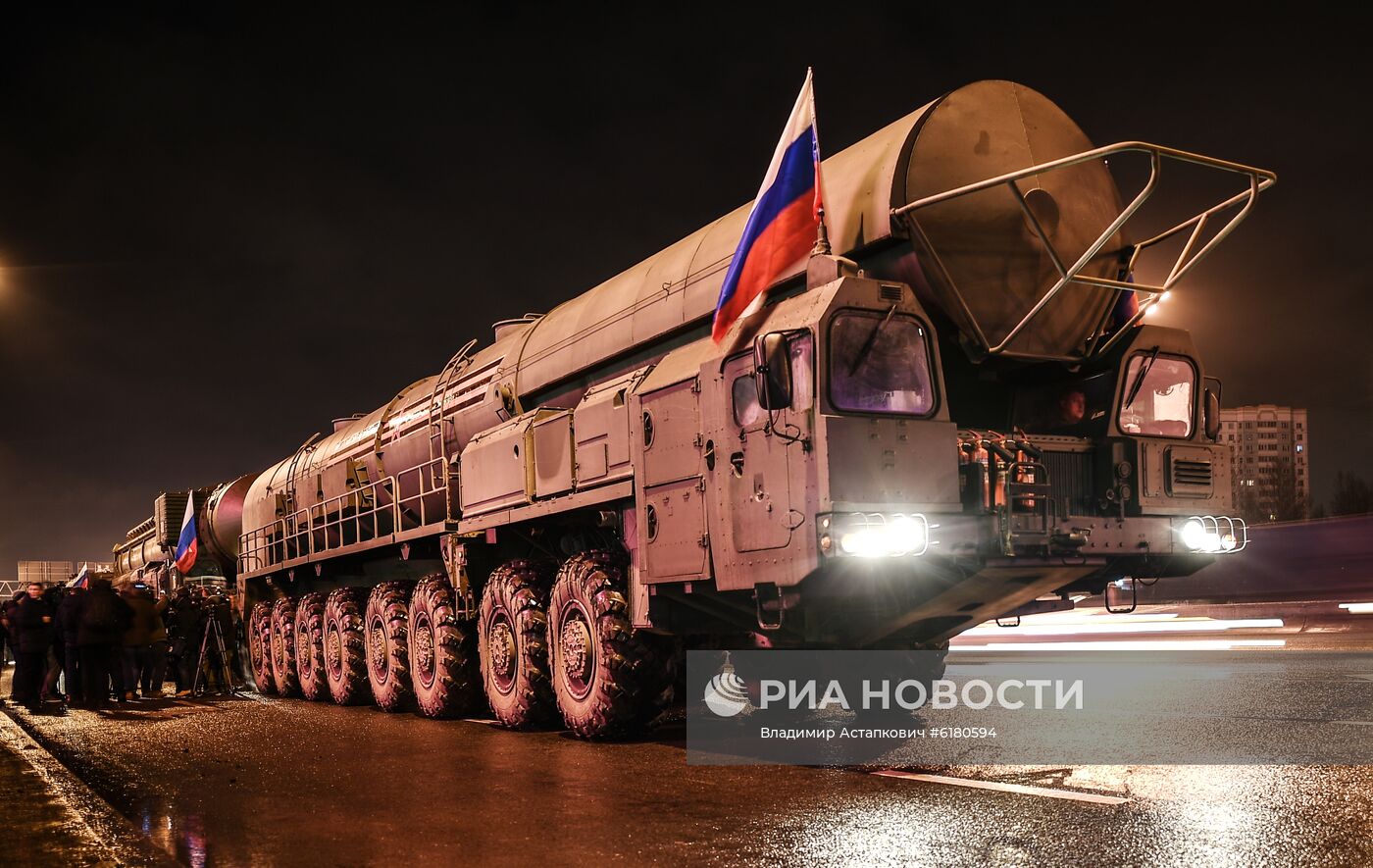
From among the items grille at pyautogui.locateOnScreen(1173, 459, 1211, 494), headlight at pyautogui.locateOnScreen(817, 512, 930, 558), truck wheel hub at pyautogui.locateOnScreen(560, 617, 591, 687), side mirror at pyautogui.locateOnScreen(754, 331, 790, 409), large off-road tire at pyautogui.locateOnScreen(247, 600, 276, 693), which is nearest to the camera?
headlight at pyautogui.locateOnScreen(817, 512, 930, 558)

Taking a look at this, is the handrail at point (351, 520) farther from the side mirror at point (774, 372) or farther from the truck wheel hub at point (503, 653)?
the side mirror at point (774, 372)

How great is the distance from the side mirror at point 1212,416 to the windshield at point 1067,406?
3.14 feet

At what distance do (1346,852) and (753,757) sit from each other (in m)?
4.10

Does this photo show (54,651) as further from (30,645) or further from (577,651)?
(577,651)

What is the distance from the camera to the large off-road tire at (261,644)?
1875 cm

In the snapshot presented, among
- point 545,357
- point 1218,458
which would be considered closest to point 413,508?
point 545,357

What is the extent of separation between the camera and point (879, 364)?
7.44 meters

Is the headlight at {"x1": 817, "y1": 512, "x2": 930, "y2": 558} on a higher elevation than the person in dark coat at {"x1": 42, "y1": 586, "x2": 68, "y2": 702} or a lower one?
higher

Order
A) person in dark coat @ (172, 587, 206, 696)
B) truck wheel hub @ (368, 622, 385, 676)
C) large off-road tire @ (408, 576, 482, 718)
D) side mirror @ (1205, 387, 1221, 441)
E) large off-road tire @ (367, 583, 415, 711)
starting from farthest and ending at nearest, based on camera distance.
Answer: person in dark coat @ (172, 587, 206, 696)
truck wheel hub @ (368, 622, 385, 676)
large off-road tire @ (367, 583, 415, 711)
large off-road tire @ (408, 576, 482, 718)
side mirror @ (1205, 387, 1221, 441)

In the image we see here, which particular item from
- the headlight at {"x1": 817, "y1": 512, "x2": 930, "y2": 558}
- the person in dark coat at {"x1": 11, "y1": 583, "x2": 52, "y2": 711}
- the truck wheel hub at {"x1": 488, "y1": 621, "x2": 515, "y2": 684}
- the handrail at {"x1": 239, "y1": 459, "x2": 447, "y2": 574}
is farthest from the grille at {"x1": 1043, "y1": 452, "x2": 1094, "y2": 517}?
the person in dark coat at {"x1": 11, "y1": 583, "x2": 52, "y2": 711}

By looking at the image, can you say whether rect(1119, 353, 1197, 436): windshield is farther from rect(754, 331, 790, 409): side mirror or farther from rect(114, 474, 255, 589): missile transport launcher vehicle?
rect(114, 474, 255, 589): missile transport launcher vehicle

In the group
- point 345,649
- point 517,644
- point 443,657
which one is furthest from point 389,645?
point 517,644

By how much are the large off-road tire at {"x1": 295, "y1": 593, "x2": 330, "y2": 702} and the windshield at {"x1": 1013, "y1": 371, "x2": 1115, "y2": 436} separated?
1088 centimetres

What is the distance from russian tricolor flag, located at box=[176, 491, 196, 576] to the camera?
23734 mm
